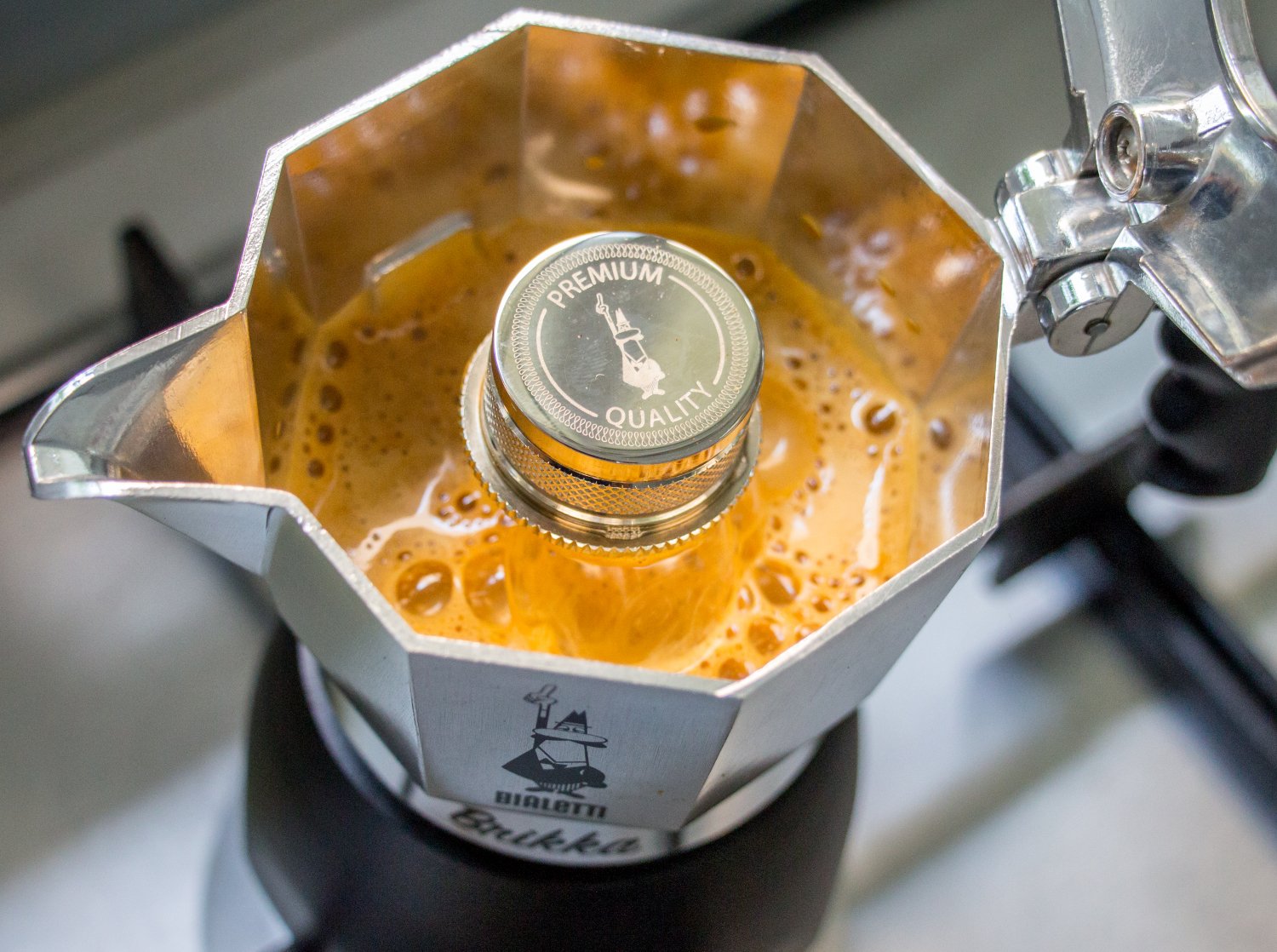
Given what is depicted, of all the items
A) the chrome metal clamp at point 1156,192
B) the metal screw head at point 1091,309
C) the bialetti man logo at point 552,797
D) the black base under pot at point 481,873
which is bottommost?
the black base under pot at point 481,873

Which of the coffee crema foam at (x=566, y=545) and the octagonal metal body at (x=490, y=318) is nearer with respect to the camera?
the octagonal metal body at (x=490, y=318)

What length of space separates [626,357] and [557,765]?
165mm

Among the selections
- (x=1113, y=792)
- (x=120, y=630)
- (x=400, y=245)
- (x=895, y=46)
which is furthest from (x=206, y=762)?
(x=895, y=46)

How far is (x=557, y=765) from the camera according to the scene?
1.83 feet

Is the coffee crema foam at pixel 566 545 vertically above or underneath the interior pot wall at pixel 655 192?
underneath

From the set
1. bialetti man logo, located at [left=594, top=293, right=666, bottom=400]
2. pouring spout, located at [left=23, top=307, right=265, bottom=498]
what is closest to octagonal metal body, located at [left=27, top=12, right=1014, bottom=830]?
pouring spout, located at [left=23, top=307, right=265, bottom=498]

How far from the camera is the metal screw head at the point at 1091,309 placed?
1.86ft

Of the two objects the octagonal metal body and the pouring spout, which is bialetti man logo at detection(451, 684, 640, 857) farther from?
the pouring spout

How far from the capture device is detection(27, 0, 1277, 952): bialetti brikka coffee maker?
51 centimetres

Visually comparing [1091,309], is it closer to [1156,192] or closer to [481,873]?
[1156,192]

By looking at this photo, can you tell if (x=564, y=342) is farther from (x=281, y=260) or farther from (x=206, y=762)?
(x=206, y=762)

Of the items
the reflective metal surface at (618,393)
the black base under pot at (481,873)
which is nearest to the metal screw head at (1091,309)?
the reflective metal surface at (618,393)

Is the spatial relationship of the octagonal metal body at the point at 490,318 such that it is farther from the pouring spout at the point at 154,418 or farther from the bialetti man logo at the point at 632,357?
the bialetti man logo at the point at 632,357

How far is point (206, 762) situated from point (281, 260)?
0.41 m
